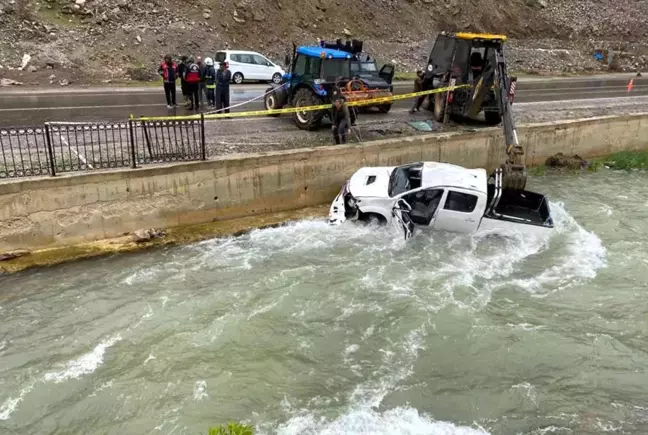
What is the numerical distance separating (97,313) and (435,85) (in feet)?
38.2

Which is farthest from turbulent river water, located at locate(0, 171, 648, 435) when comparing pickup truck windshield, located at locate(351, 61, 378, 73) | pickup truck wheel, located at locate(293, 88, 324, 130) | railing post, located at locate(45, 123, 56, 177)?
pickup truck windshield, located at locate(351, 61, 378, 73)

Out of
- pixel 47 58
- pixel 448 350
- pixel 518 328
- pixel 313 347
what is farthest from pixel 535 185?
pixel 47 58

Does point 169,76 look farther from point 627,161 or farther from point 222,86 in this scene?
point 627,161

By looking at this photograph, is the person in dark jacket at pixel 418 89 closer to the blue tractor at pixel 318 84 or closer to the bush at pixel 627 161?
the blue tractor at pixel 318 84

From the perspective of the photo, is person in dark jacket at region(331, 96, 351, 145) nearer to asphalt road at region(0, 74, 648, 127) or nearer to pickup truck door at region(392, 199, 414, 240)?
pickup truck door at region(392, 199, 414, 240)

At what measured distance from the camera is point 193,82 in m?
15.8

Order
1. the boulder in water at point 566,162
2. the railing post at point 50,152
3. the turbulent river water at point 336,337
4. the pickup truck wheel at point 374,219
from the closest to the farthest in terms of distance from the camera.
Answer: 1. the turbulent river water at point 336,337
2. the railing post at point 50,152
3. the pickup truck wheel at point 374,219
4. the boulder in water at point 566,162

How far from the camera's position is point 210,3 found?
27359mm

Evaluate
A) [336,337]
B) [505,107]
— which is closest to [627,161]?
[505,107]

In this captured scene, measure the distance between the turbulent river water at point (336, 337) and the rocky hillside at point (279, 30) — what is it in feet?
48.3

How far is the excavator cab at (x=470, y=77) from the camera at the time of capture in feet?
45.1

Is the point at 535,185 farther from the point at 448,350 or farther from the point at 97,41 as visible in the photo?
the point at 97,41

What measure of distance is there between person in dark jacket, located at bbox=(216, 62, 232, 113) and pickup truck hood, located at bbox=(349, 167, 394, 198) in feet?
16.6

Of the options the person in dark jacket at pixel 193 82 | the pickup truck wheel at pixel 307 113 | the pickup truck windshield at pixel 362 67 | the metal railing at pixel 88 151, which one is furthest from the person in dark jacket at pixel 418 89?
the metal railing at pixel 88 151
